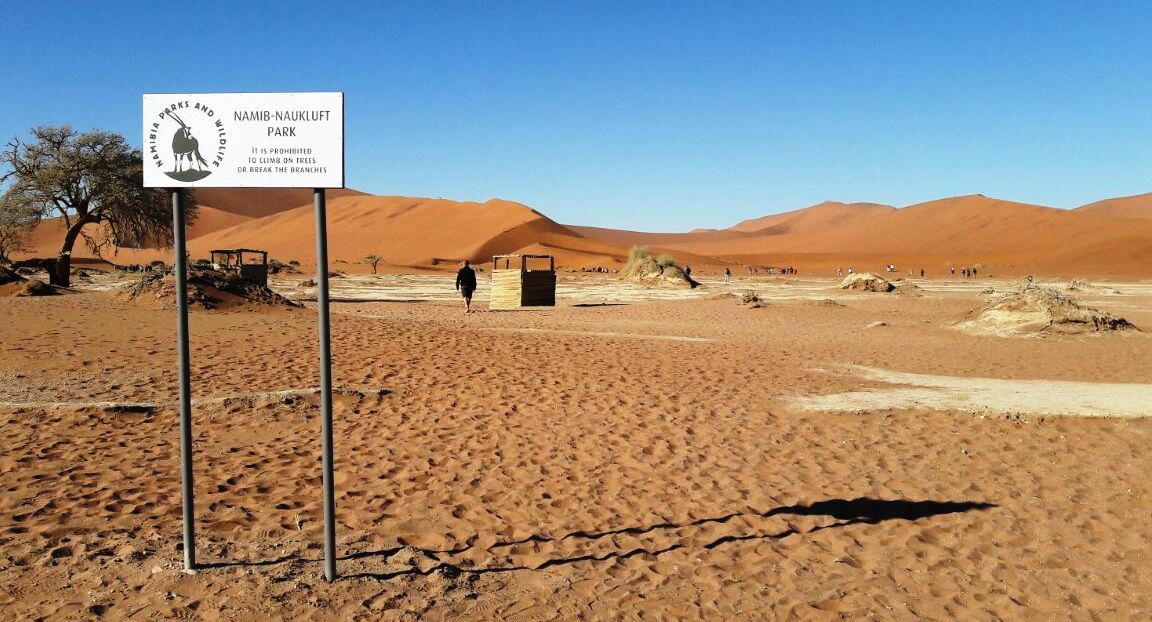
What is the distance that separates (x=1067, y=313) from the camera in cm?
1786

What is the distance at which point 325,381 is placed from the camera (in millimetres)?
4062

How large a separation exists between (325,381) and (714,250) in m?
138

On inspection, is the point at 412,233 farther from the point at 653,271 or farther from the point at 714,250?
the point at 714,250

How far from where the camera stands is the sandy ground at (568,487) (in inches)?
171

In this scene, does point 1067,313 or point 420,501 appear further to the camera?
point 1067,313

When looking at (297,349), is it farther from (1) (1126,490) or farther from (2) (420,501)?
(1) (1126,490)

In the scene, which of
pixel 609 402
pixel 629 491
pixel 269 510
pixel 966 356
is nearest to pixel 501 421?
pixel 609 402

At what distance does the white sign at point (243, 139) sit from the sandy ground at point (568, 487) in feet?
7.34

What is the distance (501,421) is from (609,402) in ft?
5.54

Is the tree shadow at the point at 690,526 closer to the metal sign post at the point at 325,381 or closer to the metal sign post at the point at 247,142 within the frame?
the metal sign post at the point at 325,381

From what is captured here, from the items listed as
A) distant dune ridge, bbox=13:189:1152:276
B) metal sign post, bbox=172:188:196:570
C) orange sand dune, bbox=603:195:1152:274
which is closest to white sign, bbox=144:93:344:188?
metal sign post, bbox=172:188:196:570

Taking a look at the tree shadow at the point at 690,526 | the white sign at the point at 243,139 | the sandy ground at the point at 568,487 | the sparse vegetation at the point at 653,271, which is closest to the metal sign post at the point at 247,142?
the white sign at the point at 243,139

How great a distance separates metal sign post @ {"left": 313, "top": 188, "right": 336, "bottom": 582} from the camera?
150 inches

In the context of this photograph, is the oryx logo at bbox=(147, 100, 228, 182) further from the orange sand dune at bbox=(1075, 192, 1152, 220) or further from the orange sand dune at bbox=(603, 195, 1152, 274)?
the orange sand dune at bbox=(1075, 192, 1152, 220)
